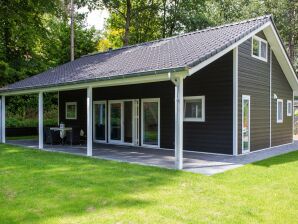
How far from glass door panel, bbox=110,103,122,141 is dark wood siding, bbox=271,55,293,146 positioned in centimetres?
644

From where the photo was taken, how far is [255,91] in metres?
12.0

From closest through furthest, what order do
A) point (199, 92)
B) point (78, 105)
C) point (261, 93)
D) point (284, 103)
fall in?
1. point (199, 92)
2. point (261, 93)
3. point (284, 103)
4. point (78, 105)

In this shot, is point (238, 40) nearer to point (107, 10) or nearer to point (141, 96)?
point (141, 96)

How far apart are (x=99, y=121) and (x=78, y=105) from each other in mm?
1963

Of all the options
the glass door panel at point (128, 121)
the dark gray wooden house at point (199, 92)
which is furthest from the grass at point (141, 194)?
the glass door panel at point (128, 121)

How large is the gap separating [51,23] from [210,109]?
781 inches

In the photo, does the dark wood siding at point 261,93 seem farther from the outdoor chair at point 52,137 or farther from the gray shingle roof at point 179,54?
the outdoor chair at point 52,137

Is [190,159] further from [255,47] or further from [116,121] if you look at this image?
[116,121]

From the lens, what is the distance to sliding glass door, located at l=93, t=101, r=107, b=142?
15.0m

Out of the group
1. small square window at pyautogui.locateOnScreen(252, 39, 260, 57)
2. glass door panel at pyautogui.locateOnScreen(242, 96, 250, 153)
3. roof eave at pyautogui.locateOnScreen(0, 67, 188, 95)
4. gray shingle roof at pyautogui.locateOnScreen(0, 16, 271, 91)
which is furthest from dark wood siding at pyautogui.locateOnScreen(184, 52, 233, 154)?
roof eave at pyautogui.locateOnScreen(0, 67, 188, 95)

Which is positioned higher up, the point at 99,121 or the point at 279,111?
the point at 279,111

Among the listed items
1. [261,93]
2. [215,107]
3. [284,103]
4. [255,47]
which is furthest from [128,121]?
[284,103]

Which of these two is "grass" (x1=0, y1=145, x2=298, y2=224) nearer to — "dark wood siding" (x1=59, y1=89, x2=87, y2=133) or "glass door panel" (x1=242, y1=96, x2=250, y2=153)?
"glass door panel" (x1=242, y1=96, x2=250, y2=153)

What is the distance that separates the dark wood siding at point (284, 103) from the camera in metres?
13.7
